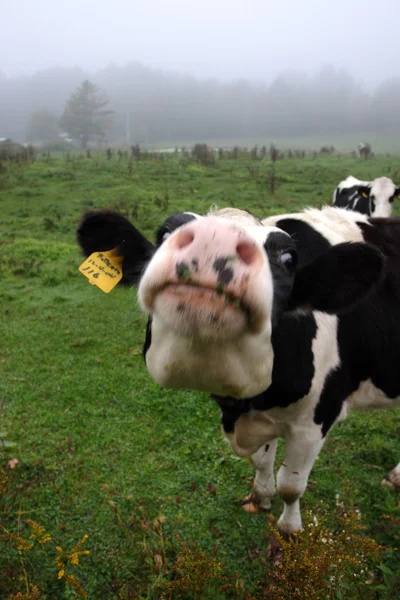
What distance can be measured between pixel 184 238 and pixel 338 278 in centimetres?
99

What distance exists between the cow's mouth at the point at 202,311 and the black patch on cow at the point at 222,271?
0.10ft

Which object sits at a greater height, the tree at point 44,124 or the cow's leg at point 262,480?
the tree at point 44,124

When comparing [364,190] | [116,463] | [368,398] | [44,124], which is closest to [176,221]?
[368,398]

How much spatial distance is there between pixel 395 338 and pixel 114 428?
8.21 feet

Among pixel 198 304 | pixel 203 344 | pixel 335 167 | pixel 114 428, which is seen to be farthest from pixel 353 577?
pixel 335 167

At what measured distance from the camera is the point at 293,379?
2453 mm

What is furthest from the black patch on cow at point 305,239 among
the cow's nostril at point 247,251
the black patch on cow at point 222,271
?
the black patch on cow at point 222,271

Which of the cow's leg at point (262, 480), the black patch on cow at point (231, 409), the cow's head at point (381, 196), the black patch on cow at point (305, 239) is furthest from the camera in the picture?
the cow's head at point (381, 196)

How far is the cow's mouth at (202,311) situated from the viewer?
1438mm

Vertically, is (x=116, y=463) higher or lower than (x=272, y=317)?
lower

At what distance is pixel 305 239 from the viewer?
2.69 metres

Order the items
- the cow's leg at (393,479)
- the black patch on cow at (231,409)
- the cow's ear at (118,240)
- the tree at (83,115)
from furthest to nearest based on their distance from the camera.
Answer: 1. the tree at (83,115)
2. the cow's leg at (393,479)
3. the black patch on cow at (231,409)
4. the cow's ear at (118,240)

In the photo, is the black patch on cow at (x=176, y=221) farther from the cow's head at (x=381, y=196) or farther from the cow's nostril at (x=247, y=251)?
the cow's head at (x=381, y=196)

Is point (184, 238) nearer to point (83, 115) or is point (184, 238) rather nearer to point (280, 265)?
point (280, 265)
